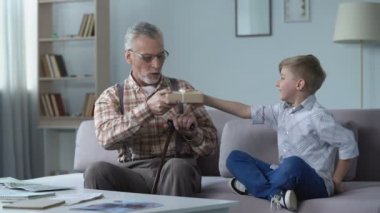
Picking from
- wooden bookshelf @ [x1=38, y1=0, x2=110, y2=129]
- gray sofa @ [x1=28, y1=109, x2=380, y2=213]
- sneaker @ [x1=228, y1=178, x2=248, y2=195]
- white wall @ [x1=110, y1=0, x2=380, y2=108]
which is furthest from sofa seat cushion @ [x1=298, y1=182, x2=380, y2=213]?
wooden bookshelf @ [x1=38, y1=0, x2=110, y2=129]

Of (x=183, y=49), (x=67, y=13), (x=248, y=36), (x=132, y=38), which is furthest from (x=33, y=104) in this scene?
(x=132, y=38)

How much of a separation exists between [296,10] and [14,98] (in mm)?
2227

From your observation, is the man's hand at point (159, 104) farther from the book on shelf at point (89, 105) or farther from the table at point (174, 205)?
the book on shelf at point (89, 105)

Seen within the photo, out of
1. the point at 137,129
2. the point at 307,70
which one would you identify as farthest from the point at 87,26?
the point at 307,70

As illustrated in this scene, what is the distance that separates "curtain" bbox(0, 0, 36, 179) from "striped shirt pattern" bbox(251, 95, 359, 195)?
2.94 metres

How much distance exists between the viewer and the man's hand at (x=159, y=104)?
2763 mm

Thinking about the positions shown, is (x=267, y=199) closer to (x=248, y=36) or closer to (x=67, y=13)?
(x=248, y=36)

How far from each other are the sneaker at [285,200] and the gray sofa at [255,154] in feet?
0.12

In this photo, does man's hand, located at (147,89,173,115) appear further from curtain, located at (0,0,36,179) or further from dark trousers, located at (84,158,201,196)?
curtain, located at (0,0,36,179)

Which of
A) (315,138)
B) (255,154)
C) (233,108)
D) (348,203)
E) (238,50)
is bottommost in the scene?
(348,203)

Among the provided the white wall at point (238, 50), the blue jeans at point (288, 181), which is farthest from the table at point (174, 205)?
the white wall at point (238, 50)

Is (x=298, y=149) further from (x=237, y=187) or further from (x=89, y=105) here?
(x=89, y=105)

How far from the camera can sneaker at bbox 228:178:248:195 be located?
285cm

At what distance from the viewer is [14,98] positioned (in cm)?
545
